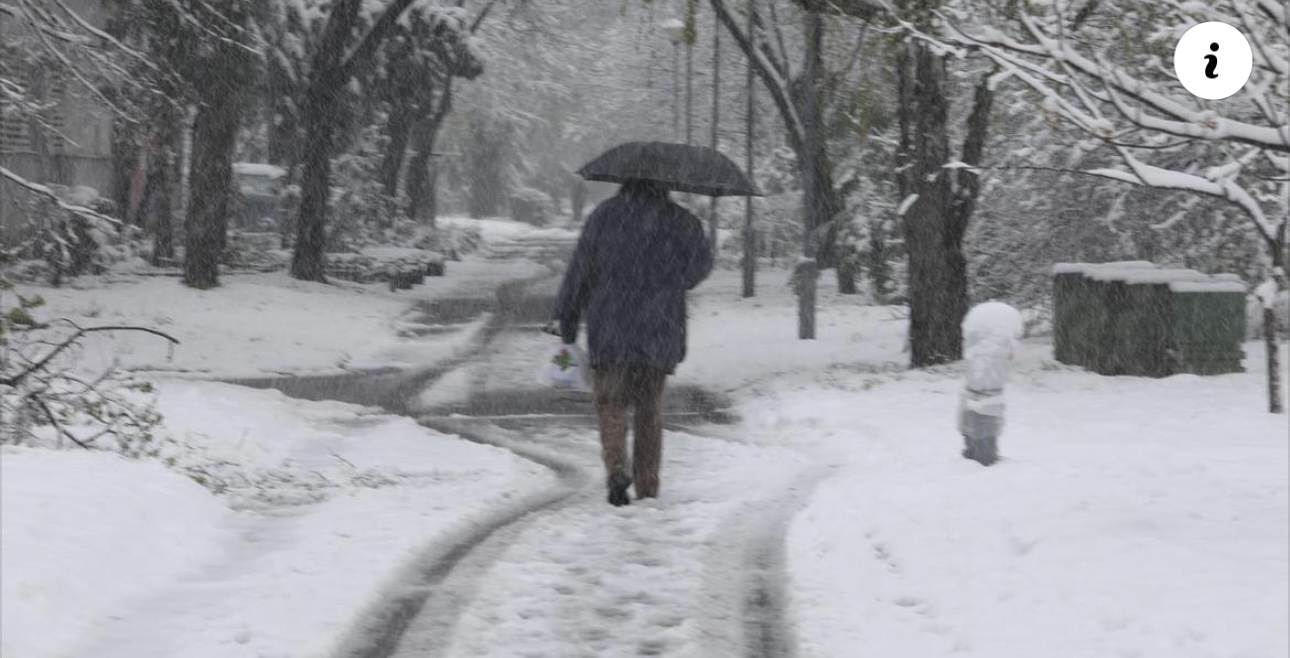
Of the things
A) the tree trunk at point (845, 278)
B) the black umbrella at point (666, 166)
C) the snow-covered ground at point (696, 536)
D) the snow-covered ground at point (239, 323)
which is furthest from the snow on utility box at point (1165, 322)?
the tree trunk at point (845, 278)

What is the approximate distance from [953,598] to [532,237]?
7646cm

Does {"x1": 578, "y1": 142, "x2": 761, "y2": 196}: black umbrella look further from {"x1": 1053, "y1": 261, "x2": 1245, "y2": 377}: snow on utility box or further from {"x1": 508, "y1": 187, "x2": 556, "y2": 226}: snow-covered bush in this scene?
{"x1": 508, "y1": 187, "x2": 556, "y2": 226}: snow-covered bush

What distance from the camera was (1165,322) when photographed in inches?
587

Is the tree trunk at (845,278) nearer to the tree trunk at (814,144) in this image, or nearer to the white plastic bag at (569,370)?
the tree trunk at (814,144)

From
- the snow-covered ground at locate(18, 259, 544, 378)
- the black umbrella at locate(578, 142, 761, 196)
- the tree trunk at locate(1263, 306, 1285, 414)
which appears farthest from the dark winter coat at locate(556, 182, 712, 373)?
the snow-covered ground at locate(18, 259, 544, 378)

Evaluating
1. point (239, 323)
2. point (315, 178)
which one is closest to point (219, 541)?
point (239, 323)

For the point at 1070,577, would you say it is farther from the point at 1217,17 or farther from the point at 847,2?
the point at 847,2

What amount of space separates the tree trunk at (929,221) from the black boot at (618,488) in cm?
770

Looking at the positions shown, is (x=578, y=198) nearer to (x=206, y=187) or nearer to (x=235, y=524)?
(x=206, y=187)

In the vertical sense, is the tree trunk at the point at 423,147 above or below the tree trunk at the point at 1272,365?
above

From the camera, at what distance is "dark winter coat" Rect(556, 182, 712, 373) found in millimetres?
8203

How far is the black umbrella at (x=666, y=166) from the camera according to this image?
820 cm

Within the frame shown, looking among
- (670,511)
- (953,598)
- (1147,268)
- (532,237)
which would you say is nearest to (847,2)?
(1147,268)

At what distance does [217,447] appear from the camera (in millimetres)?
10133
